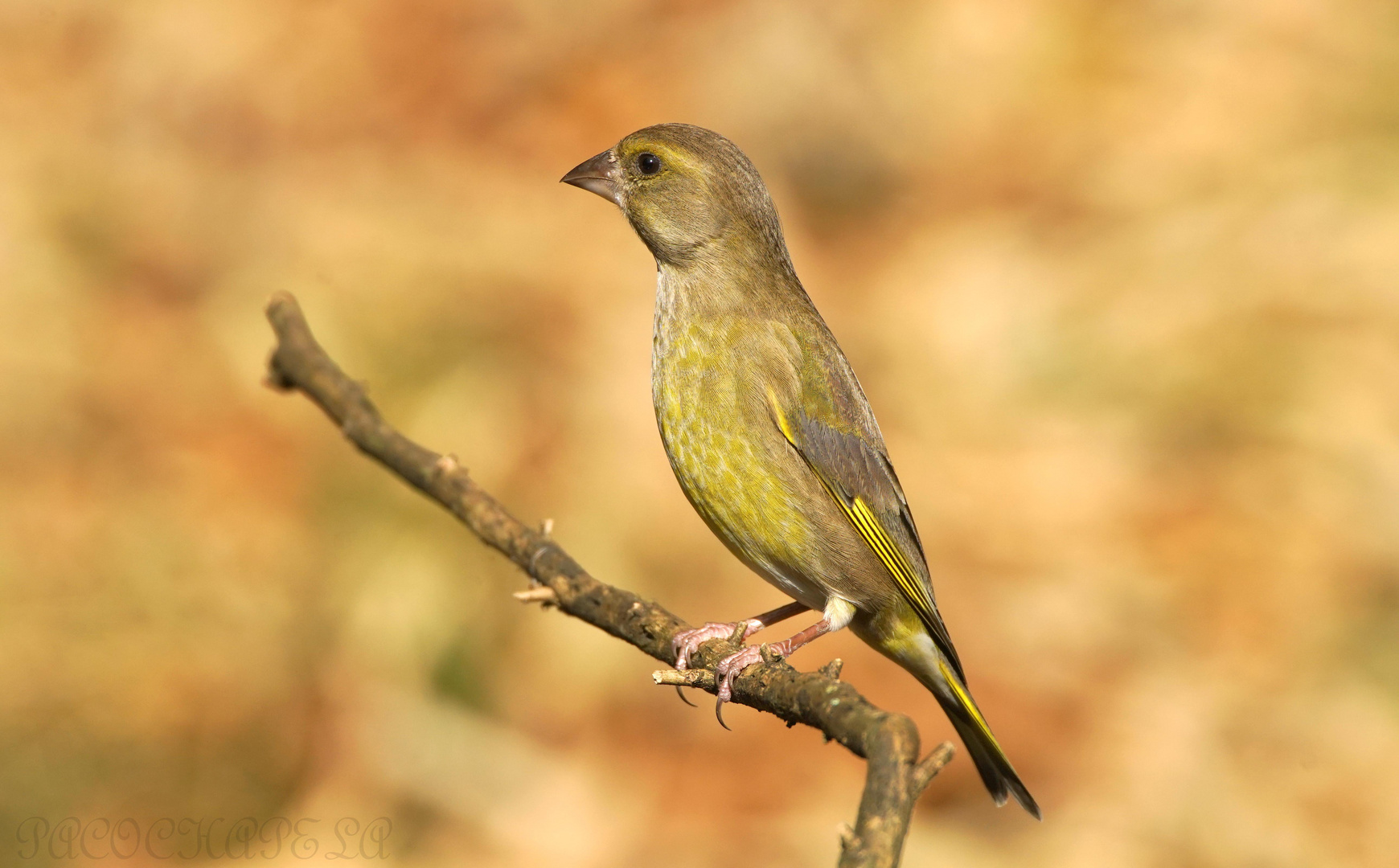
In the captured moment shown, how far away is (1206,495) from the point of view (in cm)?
866

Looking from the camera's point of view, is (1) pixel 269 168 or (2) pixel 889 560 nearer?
(2) pixel 889 560

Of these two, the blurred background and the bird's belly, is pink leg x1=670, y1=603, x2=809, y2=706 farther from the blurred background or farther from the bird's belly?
the blurred background

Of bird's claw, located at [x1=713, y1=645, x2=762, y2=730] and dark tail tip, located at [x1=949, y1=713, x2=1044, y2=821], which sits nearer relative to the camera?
bird's claw, located at [x1=713, y1=645, x2=762, y2=730]

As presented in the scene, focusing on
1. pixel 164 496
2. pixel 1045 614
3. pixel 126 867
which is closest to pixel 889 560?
pixel 1045 614

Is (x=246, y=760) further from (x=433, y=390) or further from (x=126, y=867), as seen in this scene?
(x=433, y=390)

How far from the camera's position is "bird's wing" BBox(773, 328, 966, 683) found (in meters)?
4.72

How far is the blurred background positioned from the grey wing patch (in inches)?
90.7

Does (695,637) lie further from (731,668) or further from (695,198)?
(695,198)

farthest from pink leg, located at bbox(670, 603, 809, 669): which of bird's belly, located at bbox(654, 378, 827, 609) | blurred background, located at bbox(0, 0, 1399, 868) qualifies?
blurred background, located at bbox(0, 0, 1399, 868)

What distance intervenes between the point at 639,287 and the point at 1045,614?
143 inches

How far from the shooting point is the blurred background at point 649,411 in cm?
694

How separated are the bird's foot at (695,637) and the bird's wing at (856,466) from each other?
605 millimetres

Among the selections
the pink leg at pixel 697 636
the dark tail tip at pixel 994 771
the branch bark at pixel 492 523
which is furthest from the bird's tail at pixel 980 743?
the branch bark at pixel 492 523

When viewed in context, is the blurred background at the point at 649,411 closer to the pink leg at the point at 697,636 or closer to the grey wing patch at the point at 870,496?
the grey wing patch at the point at 870,496
